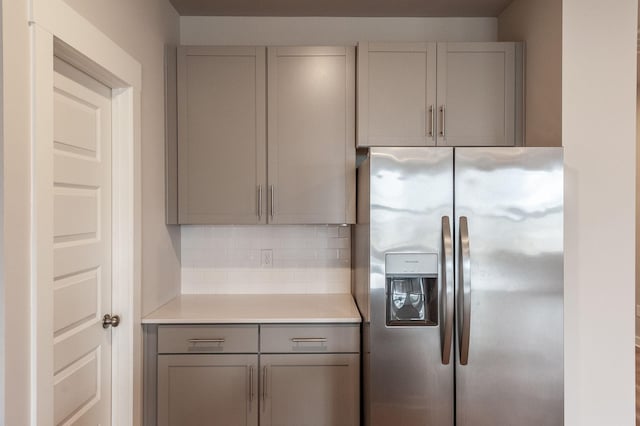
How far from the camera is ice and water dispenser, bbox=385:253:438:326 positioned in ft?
6.45

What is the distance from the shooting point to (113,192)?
2.03 meters

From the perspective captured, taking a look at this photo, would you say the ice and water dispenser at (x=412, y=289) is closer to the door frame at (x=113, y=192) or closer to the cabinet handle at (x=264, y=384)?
the cabinet handle at (x=264, y=384)

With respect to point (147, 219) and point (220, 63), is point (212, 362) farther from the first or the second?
point (220, 63)

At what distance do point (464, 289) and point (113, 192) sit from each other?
158 cm

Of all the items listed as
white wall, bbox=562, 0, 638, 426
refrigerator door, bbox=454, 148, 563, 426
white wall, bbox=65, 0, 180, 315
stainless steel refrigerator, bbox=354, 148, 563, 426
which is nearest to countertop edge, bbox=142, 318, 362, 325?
white wall, bbox=65, 0, 180, 315

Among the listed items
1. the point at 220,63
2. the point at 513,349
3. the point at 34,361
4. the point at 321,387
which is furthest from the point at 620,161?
the point at 34,361

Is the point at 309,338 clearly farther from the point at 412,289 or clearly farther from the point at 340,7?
the point at 340,7

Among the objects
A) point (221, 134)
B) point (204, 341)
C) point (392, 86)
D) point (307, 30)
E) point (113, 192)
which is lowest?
point (204, 341)

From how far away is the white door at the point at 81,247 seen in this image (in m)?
1.61

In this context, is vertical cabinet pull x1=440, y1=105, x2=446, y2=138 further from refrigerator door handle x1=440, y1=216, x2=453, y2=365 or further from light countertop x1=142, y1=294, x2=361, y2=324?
light countertop x1=142, y1=294, x2=361, y2=324

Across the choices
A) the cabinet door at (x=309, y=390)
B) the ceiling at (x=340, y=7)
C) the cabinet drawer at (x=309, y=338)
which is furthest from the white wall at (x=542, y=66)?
the cabinet door at (x=309, y=390)

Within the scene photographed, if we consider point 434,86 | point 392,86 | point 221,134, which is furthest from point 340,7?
point 221,134

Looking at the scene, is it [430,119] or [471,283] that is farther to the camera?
[430,119]

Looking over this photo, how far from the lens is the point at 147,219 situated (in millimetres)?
2271
